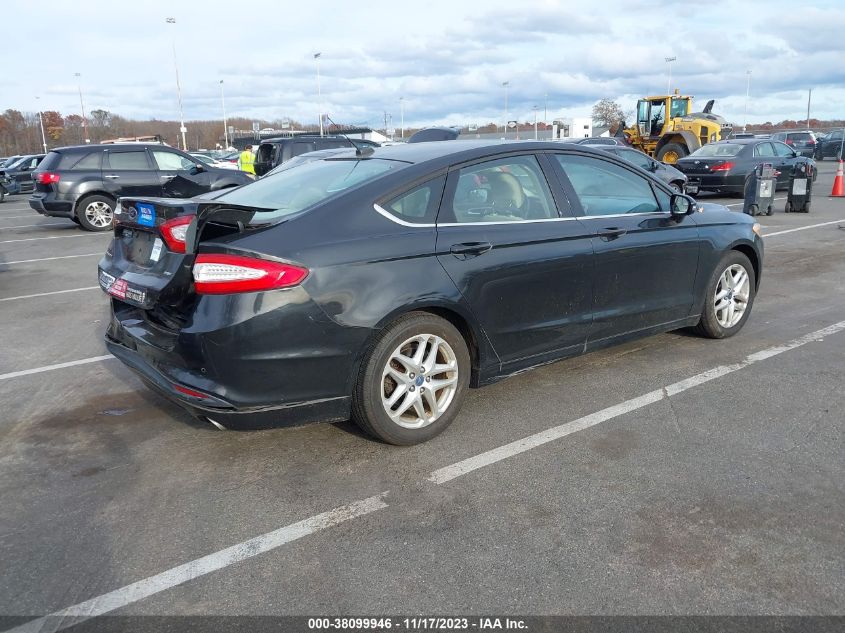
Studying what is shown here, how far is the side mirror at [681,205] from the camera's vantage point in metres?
5.02

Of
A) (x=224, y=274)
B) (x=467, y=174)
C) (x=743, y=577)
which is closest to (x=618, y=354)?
(x=467, y=174)

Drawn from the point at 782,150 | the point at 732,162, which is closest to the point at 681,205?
the point at 732,162

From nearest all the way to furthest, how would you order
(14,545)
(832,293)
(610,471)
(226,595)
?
(226,595) → (14,545) → (610,471) → (832,293)

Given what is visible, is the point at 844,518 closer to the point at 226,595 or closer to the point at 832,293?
the point at 226,595

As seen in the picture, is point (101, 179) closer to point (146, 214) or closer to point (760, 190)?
point (146, 214)

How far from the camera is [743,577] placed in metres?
2.65

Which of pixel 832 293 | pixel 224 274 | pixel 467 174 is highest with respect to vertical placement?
pixel 467 174

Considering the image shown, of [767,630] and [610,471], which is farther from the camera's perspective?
[610,471]

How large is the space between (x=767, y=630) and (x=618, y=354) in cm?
311

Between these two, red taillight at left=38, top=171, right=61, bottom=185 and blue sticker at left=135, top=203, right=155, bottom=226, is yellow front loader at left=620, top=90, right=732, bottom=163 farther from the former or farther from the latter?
blue sticker at left=135, top=203, right=155, bottom=226

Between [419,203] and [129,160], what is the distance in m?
12.5

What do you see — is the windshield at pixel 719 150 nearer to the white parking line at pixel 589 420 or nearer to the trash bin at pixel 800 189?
the trash bin at pixel 800 189

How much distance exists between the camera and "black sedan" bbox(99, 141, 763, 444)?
10.7ft

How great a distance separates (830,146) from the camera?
40.7 m
